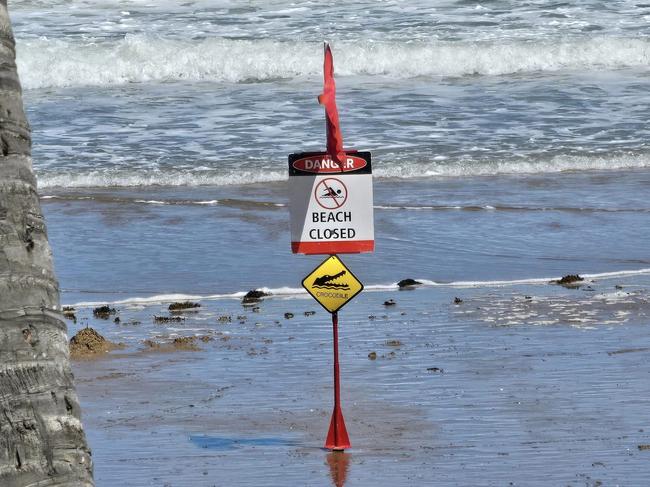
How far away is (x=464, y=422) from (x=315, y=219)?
1.43 meters

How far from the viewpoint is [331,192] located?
6.37m

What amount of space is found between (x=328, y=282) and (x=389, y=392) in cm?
119

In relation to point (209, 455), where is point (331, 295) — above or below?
above

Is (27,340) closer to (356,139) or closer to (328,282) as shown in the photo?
(328,282)

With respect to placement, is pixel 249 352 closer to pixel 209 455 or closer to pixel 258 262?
pixel 209 455

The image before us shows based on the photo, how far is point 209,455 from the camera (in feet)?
21.7

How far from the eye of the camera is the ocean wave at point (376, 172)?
638 inches

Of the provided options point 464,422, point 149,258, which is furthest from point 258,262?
point 464,422

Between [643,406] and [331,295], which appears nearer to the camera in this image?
[331,295]

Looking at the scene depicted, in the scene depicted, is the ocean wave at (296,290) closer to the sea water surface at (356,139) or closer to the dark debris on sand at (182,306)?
the sea water surface at (356,139)

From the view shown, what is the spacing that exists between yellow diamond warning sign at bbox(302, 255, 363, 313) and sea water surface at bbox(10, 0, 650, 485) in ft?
3.07

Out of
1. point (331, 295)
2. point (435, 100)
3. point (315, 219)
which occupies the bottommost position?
point (435, 100)

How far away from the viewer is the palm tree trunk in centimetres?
300

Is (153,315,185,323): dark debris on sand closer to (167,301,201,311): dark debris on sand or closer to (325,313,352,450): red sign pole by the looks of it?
(167,301,201,311): dark debris on sand
